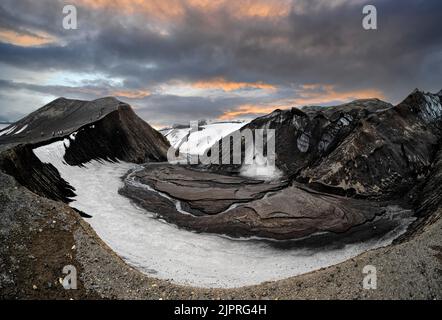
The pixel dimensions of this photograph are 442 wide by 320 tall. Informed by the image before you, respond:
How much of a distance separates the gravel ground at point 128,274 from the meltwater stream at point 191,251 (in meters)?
4.08

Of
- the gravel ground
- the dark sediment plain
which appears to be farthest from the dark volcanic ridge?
the gravel ground

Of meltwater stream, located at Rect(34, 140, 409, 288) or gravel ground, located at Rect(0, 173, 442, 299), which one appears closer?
gravel ground, located at Rect(0, 173, 442, 299)

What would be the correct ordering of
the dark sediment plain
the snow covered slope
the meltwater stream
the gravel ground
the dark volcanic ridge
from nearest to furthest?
the gravel ground, the dark sediment plain, the meltwater stream, the dark volcanic ridge, the snow covered slope

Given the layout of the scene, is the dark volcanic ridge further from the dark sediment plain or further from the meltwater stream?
the meltwater stream

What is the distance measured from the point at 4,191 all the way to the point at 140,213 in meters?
13.0

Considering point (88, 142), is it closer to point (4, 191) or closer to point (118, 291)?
point (4, 191)

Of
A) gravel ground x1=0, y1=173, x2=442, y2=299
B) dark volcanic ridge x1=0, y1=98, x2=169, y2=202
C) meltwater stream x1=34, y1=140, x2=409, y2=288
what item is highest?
dark volcanic ridge x1=0, y1=98, x2=169, y2=202

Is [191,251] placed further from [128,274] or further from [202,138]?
[202,138]

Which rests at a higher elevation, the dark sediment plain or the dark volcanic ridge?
the dark volcanic ridge

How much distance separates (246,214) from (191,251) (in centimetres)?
776

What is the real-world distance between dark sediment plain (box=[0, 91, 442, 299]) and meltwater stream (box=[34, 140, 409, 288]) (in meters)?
0.12

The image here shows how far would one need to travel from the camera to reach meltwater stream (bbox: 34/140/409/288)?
18.3 m

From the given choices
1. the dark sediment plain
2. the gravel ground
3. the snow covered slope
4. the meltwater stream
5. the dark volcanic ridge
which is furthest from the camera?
the snow covered slope

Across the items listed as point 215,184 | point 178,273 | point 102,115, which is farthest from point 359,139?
point 102,115
